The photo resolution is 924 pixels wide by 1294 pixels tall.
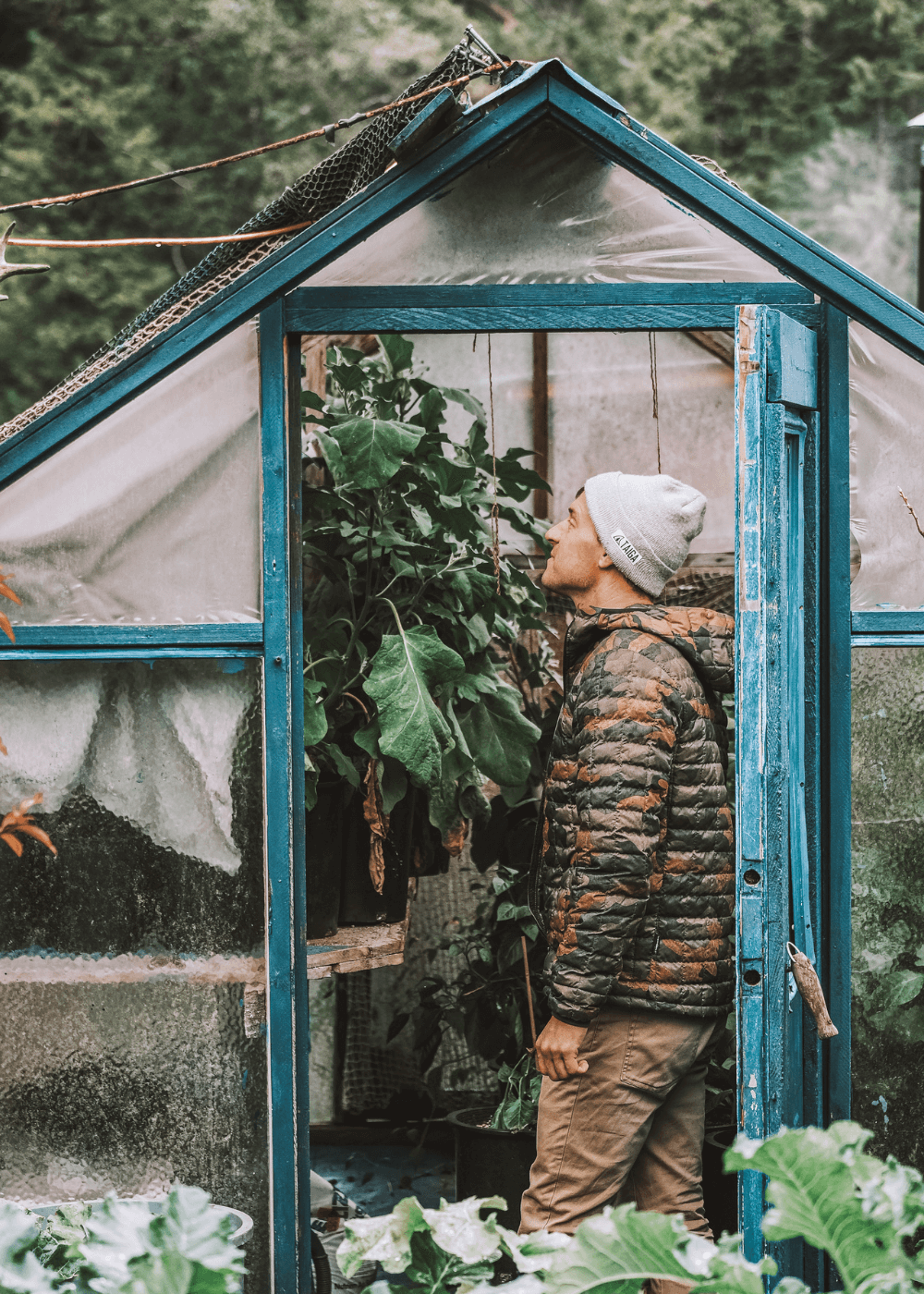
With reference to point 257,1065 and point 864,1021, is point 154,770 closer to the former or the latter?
point 257,1065

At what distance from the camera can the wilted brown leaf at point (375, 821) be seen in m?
3.18

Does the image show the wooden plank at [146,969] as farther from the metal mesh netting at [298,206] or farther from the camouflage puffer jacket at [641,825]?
the metal mesh netting at [298,206]

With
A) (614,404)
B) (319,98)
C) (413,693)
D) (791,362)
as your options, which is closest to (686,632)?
(791,362)

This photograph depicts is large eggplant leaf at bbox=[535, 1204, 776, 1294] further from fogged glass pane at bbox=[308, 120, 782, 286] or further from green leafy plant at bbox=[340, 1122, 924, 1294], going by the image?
fogged glass pane at bbox=[308, 120, 782, 286]

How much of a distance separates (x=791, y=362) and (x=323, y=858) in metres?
1.61

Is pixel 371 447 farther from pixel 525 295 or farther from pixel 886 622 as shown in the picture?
pixel 886 622

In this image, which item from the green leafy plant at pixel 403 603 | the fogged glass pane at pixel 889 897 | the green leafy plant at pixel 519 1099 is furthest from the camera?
the green leafy plant at pixel 519 1099

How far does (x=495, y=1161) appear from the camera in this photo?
339 centimetres

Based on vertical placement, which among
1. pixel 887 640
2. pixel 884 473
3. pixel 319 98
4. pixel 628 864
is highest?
pixel 319 98

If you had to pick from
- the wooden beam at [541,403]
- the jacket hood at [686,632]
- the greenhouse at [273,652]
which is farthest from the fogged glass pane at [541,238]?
the wooden beam at [541,403]

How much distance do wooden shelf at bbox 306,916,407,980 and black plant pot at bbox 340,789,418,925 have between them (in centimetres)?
4

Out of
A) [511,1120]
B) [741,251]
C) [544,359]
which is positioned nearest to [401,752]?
[511,1120]

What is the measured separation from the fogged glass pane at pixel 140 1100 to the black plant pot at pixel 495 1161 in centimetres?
81

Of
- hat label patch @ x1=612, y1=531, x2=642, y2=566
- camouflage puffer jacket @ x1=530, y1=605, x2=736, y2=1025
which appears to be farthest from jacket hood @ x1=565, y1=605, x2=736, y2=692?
hat label patch @ x1=612, y1=531, x2=642, y2=566
